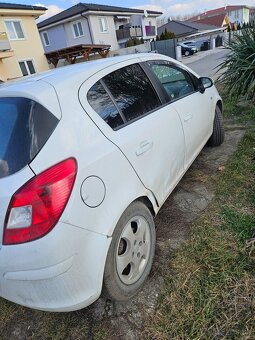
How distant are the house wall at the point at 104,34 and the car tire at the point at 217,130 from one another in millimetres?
28978

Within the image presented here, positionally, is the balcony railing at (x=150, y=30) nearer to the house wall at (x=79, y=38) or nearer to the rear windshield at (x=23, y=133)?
the house wall at (x=79, y=38)

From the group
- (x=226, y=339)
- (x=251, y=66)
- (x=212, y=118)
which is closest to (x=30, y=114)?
(x=226, y=339)

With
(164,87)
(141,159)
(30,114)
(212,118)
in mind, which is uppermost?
(30,114)

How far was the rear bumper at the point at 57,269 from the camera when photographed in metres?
1.44

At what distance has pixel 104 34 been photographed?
3120 centimetres

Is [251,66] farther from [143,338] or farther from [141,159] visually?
[143,338]

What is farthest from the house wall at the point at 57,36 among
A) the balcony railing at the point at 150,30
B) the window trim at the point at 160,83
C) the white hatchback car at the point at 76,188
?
the white hatchback car at the point at 76,188

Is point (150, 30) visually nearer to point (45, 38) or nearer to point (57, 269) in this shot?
point (45, 38)

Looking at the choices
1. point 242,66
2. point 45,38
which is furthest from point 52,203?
point 45,38

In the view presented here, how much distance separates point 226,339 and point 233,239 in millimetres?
876

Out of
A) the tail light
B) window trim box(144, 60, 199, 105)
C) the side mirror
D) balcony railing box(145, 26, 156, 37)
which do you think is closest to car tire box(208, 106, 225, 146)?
the side mirror

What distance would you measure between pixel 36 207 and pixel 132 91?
4.40ft

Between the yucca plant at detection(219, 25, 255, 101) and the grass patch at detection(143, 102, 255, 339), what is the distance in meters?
3.71

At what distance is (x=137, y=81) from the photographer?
96.4 inches
